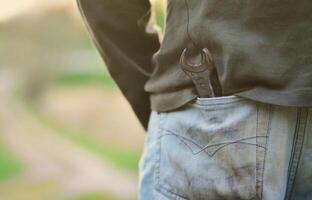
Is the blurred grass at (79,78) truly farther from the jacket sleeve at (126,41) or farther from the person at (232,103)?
the person at (232,103)

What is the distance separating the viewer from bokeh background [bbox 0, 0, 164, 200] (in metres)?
5.75

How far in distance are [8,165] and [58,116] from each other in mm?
2502

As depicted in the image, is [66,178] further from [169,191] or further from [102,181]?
[169,191]

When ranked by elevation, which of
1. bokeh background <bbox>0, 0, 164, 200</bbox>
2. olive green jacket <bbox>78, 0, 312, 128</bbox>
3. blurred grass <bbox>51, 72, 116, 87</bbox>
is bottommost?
blurred grass <bbox>51, 72, 116, 87</bbox>

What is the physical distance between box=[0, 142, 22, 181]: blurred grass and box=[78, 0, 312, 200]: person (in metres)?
4.78

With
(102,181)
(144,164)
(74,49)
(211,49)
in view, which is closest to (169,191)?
(144,164)

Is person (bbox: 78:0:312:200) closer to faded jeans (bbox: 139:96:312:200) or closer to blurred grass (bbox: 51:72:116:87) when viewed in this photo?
faded jeans (bbox: 139:96:312:200)

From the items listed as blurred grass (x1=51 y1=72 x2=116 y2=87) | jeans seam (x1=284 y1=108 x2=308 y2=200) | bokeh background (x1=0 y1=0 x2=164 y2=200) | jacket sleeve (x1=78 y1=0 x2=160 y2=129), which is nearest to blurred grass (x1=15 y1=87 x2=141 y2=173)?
bokeh background (x1=0 y1=0 x2=164 y2=200)

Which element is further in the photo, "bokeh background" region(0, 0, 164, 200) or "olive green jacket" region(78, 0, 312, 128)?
"bokeh background" region(0, 0, 164, 200)

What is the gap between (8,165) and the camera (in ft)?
21.2

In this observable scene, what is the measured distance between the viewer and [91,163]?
642cm

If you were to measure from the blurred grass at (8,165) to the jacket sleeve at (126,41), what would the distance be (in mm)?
4547

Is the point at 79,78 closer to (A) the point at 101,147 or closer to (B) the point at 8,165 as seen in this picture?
(A) the point at 101,147

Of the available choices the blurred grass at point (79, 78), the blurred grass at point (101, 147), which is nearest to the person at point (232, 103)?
the blurred grass at point (101, 147)
